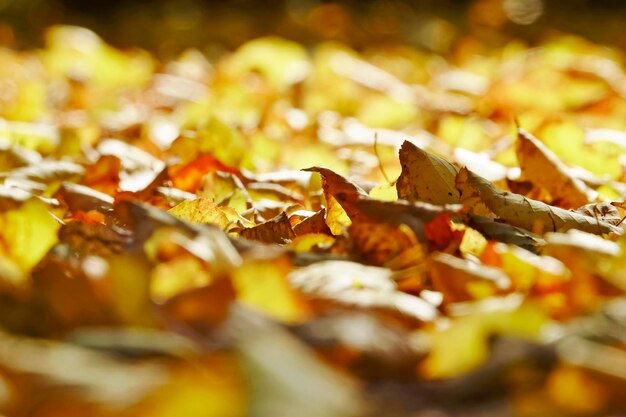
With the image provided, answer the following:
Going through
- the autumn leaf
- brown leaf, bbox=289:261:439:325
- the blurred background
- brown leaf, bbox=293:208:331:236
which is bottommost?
the blurred background

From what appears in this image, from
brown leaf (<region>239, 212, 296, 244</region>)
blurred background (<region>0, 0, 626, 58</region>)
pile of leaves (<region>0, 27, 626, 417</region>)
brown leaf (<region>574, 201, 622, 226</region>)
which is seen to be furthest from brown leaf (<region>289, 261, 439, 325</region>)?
blurred background (<region>0, 0, 626, 58</region>)

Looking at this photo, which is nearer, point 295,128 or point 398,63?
point 295,128

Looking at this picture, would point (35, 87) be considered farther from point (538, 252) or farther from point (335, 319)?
point (335, 319)

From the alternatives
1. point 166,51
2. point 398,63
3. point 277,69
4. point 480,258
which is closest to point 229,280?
point 480,258

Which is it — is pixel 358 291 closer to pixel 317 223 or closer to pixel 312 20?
pixel 317 223

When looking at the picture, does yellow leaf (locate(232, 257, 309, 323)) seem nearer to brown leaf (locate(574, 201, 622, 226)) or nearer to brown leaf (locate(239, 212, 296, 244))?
brown leaf (locate(239, 212, 296, 244))

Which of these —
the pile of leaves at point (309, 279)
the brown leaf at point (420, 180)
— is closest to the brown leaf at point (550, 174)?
the pile of leaves at point (309, 279)
